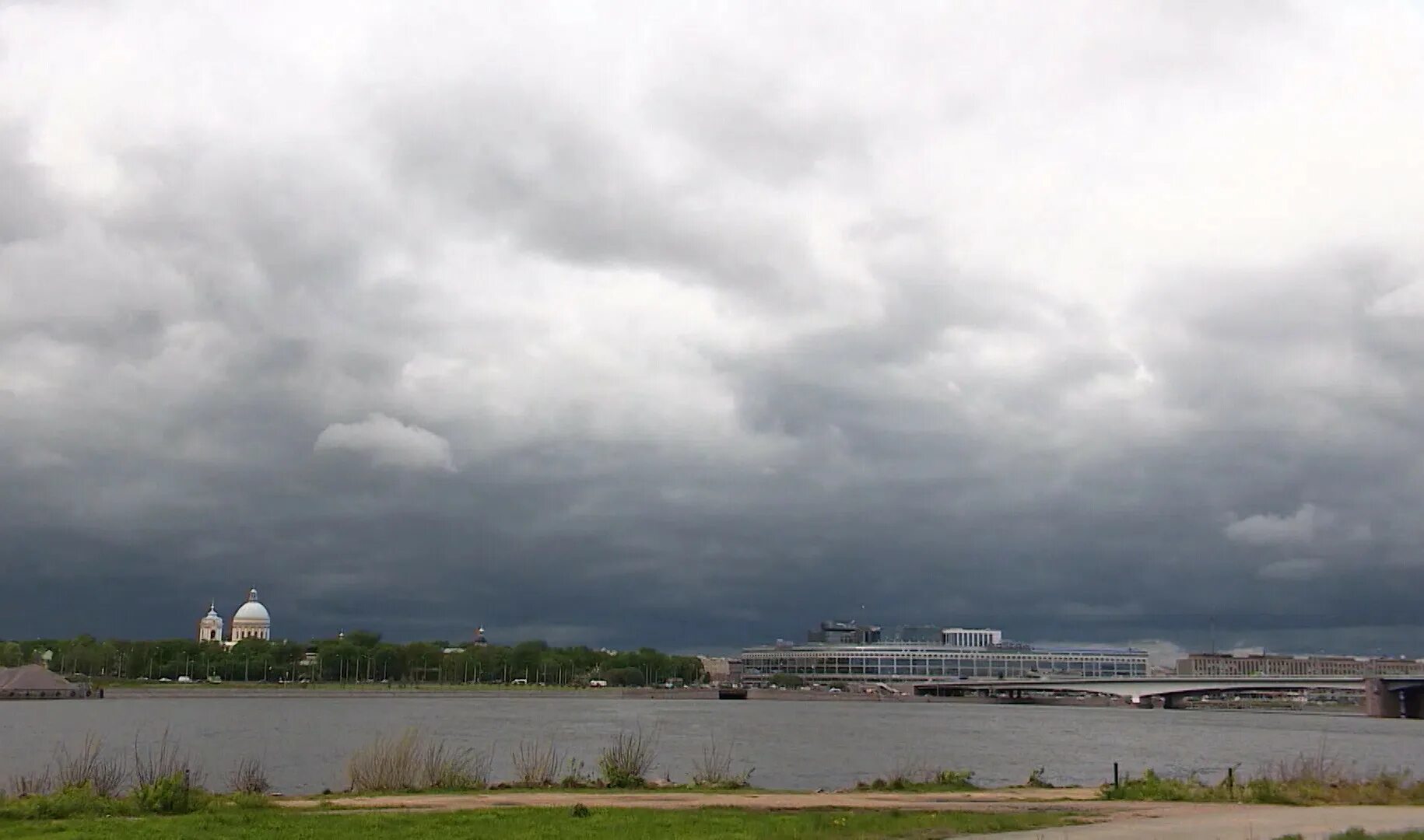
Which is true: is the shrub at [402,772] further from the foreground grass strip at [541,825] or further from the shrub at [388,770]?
the foreground grass strip at [541,825]

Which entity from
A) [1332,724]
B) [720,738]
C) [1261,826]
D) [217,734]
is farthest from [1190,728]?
[1261,826]

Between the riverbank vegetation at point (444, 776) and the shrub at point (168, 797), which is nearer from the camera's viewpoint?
the shrub at point (168, 797)

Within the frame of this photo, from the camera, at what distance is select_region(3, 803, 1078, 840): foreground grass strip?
3259 centimetres

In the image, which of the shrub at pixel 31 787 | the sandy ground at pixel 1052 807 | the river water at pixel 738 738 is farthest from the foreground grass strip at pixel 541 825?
the river water at pixel 738 738

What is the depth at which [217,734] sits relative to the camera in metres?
109

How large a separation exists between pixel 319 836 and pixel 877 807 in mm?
18998

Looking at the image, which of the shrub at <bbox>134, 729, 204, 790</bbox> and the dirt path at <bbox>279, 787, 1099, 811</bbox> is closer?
the dirt path at <bbox>279, 787, 1099, 811</bbox>

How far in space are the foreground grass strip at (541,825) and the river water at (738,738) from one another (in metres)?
25.2

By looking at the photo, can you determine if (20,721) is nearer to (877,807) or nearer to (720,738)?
(720,738)

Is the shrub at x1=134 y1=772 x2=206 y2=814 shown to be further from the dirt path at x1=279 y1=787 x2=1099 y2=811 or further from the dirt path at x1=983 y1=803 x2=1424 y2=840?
the dirt path at x1=983 y1=803 x2=1424 y2=840

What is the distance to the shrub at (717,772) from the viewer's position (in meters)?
53.3

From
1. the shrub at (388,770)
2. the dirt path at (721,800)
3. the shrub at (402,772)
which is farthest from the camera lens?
the shrub at (402,772)

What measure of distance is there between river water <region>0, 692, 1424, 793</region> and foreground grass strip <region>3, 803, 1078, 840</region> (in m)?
25.2

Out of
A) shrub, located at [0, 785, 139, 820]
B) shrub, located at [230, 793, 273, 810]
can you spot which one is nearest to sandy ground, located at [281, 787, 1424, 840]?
shrub, located at [230, 793, 273, 810]
